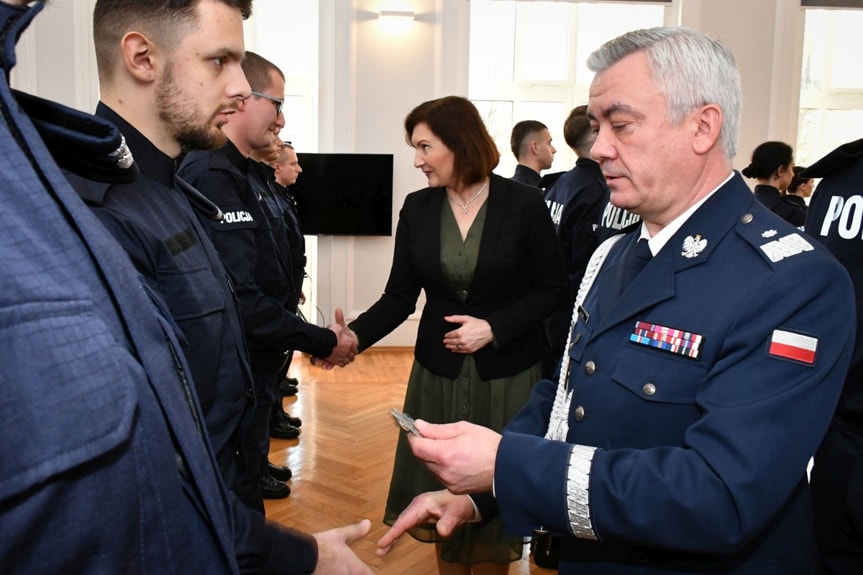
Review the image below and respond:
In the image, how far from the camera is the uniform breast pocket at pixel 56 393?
1.67ft

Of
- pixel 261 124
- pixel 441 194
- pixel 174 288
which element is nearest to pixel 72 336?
pixel 174 288

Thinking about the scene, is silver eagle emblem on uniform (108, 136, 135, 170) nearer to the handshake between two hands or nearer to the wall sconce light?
the handshake between two hands

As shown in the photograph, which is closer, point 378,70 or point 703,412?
point 703,412

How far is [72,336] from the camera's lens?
0.55m

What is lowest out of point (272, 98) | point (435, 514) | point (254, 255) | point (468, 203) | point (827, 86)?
point (435, 514)

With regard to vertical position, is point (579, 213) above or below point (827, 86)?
below

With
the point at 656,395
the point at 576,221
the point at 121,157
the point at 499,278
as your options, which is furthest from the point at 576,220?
the point at 121,157

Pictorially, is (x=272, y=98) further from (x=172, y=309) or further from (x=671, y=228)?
(x=671, y=228)

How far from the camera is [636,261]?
1.42 metres

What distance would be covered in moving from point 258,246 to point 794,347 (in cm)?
217

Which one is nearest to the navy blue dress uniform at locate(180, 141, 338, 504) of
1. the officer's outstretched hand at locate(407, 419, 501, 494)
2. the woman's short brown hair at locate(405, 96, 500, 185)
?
the woman's short brown hair at locate(405, 96, 500, 185)

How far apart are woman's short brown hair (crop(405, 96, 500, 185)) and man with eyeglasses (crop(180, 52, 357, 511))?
69cm

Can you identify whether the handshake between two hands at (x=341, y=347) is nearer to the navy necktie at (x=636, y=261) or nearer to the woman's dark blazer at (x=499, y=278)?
the woman's dark blazer at (x=499, y=278)

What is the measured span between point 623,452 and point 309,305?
6335mm
